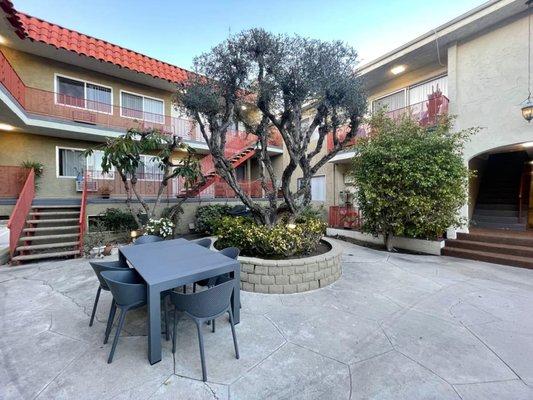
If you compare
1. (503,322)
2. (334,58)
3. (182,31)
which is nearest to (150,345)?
(503,322)

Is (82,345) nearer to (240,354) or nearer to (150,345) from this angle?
(150,345)

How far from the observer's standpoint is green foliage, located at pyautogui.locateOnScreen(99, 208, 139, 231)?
28.7 feet

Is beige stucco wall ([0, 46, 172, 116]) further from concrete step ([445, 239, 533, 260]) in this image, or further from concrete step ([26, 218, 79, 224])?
concrete step ([445, 239, 533, 260])

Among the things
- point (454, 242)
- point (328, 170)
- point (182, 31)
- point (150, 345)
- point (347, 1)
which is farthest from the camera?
point (328, 170)

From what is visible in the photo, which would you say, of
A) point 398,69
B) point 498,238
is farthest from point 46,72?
point 498,238

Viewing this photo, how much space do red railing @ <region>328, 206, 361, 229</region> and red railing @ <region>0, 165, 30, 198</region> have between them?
11.4m

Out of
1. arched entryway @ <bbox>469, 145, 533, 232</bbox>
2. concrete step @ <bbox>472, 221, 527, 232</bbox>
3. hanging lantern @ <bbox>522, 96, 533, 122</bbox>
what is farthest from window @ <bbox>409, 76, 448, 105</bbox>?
concrete step @ <bbox>472, 221, 527, 232</bbox>

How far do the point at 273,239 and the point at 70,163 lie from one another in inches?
378

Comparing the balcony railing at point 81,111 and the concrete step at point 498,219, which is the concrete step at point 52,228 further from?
the concrete step at point 498,219

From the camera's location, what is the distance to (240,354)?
8.98 ft

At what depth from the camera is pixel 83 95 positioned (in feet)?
32.6

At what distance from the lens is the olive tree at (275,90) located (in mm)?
5062

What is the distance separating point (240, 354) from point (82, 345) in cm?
192

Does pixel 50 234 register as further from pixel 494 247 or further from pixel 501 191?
pixel 501 191
